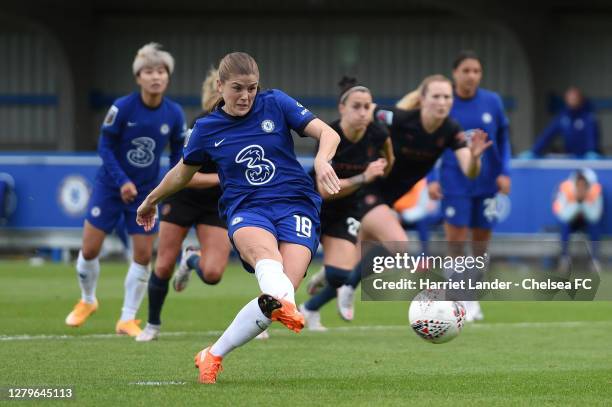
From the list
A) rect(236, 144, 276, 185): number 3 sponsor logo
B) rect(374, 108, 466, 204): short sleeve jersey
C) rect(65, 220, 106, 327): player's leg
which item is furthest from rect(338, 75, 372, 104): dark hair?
rect(236, 144, 276, 185): number 3 sponsor logo

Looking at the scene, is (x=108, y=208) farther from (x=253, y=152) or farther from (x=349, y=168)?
(x=253, y=152)

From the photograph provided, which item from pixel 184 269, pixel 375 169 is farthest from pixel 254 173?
pixel 184 269

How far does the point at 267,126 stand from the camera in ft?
25.2

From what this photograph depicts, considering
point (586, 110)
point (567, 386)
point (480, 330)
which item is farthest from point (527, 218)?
point (567, 386)

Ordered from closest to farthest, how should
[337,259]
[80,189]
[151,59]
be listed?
[151,59], [337,259], [80,189]

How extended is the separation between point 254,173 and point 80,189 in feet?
45.9

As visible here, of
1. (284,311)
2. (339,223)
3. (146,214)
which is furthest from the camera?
(339,223)

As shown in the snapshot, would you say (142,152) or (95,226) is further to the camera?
(95,226)

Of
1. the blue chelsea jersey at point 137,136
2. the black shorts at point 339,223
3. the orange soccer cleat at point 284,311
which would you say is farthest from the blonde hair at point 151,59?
the orange soccer cleat at point 284,311

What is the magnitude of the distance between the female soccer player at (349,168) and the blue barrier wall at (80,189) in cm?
962

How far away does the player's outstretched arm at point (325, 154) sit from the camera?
6906mm

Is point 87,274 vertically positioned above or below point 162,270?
below

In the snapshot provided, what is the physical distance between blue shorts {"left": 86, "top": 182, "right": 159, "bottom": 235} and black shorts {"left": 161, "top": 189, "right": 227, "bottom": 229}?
1.49 ft

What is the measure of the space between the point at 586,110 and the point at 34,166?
33.2 ft
